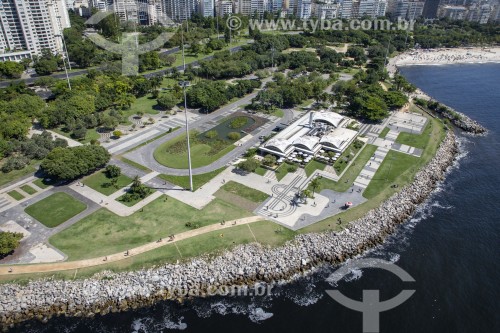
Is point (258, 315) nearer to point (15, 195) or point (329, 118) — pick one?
point (15, 195)

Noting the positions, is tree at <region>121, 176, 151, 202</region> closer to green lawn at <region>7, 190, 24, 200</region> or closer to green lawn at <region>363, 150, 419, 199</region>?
green lawn at <region>7, 190, 24, 200</region>

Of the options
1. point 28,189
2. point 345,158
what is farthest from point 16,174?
point 345,158

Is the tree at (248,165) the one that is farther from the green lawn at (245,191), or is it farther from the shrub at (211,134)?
the shrub at (211,134)

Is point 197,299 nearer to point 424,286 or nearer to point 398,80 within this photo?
point 424,286

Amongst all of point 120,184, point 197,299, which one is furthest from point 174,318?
point 120,184

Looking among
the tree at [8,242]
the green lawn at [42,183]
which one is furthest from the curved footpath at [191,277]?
the green lawn at [42,183]

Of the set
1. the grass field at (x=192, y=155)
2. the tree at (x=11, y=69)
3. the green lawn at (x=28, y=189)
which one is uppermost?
the tree at (x=11, y=69)

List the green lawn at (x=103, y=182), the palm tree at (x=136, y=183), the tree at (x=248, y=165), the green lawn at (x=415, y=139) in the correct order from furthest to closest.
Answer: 1. the green lawn at (x=415, y=139)
2. the tree at (x=248, y=165)
3. the green lawn at (x=103, y=182)
4. the palm tree at (x=136, y=183)
